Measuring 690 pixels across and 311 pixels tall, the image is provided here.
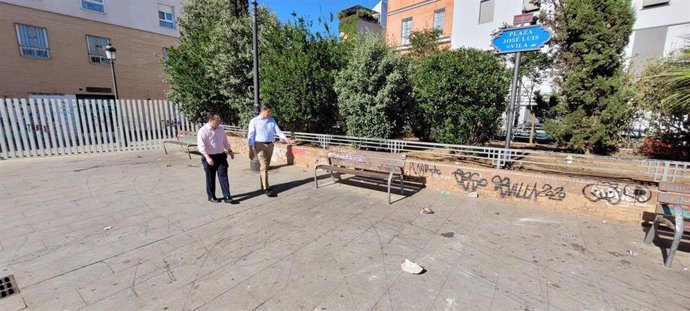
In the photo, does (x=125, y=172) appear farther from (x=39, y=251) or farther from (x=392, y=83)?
(x=392, y=83)

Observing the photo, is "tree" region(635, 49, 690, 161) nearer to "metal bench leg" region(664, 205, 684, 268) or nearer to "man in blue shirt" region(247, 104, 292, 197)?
"metal bench leg" region(664, 205, 684, 268)

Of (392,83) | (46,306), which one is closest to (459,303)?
(46,306)

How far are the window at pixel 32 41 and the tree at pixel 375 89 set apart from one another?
20.6 metres

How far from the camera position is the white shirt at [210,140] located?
4.89 meters

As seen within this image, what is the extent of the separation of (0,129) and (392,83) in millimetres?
12051

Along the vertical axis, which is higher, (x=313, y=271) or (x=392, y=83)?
(x=392, y=83)

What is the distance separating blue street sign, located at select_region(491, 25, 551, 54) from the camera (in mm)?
4980

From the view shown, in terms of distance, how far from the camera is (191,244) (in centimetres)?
373

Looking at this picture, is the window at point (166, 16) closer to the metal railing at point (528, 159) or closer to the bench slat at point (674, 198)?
the metal railing at point (528, 159)

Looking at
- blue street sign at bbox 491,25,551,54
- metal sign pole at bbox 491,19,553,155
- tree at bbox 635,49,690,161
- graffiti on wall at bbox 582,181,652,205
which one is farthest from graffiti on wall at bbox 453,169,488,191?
tree at bbox 635,49,690,161

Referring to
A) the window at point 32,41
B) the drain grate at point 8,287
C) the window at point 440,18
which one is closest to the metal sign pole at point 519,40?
the drain grate at point 8,287

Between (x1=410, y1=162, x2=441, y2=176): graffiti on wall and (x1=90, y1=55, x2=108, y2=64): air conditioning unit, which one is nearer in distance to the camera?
(x1=410, y1=162, x2=441, y2=176): graffiti on wall

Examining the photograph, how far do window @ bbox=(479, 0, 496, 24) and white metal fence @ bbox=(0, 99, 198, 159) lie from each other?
63.1 feet

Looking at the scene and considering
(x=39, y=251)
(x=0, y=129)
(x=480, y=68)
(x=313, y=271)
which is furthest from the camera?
(x=0, y=129)
